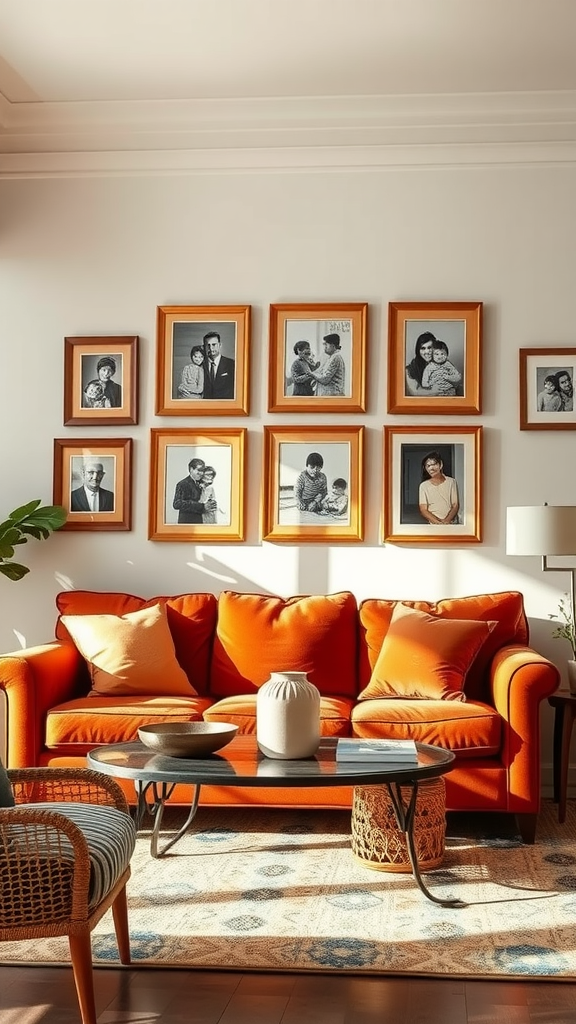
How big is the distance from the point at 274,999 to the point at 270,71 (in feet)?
13.5

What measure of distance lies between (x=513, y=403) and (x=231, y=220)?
5.74ft

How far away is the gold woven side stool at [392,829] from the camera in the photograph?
374cm

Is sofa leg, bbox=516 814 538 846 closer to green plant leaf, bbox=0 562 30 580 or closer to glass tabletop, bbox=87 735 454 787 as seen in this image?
glass tabletop, bbox=87 735 454 787

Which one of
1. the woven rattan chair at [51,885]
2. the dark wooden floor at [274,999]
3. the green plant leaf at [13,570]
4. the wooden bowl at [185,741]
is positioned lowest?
the dark wooden floor at [274,999]

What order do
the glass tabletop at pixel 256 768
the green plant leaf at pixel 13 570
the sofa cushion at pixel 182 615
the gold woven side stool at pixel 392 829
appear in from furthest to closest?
the green plant leaf at pixel 13 570, the sofa cushion at pixel 182 615, the gold woven side stool at pixel 392 829, the glass tabletop at pixel 256 768

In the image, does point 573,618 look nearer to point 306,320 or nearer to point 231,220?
point 306,320

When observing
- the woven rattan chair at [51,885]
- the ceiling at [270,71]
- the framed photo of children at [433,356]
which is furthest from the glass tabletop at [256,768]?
the ceiling at [270,71]

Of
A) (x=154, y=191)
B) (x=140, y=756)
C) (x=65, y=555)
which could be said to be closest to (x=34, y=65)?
(x=154, y=191)

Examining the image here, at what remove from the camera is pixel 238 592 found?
5.31 metres

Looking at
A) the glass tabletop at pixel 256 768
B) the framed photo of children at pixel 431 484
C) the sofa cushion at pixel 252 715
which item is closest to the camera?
the glass tabletop at pixel 256 768

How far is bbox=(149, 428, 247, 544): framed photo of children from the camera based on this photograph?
17.7 ft

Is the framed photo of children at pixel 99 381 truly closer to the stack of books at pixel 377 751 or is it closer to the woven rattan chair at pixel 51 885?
the stack of books at pixel 377 751

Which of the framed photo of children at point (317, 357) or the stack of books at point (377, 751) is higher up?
the framed photo of children at point (317, 357)

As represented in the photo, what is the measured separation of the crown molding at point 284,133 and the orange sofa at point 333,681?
228 centimetres
